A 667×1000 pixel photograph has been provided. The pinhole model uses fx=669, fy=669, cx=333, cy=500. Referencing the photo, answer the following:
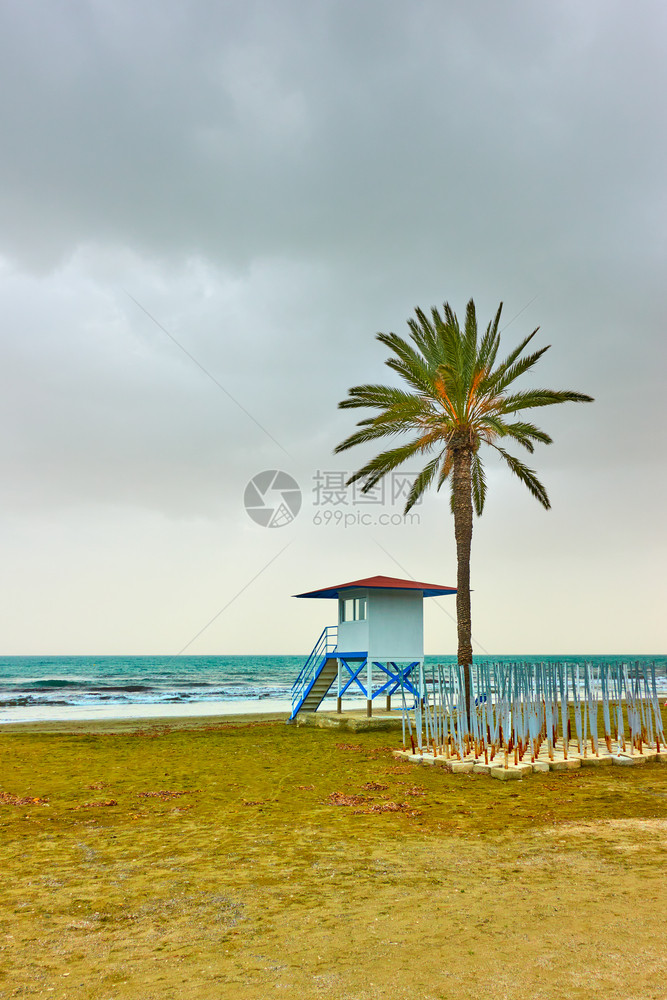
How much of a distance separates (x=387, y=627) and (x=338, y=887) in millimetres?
19501

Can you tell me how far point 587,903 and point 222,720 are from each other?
2684 centimetres

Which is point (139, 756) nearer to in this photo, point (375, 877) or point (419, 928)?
point (375, 877)

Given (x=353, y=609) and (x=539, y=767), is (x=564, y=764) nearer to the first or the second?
(x=539, y=767)

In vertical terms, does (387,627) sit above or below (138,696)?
above

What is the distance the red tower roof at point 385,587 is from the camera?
24.8m

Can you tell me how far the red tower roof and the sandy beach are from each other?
12.7 meters

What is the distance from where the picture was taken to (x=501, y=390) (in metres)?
19.1

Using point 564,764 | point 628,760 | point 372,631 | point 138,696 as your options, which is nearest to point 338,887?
point 564,764

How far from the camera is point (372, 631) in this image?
986 inches

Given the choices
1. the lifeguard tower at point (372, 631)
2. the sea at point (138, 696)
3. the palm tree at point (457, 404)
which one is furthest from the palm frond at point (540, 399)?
the sea at point (138, 696)

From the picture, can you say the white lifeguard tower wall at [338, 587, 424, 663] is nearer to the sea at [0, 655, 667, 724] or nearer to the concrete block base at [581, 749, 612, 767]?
the sea at [0, 655, 667, 724]

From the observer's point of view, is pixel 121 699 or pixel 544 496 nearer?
pixel 544 496

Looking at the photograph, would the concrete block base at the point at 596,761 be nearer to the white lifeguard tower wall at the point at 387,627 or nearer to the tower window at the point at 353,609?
the white lifeguard tower wall at the point at 387,627

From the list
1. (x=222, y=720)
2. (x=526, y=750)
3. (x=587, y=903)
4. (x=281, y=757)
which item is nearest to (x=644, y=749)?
(x=526, y=750)
